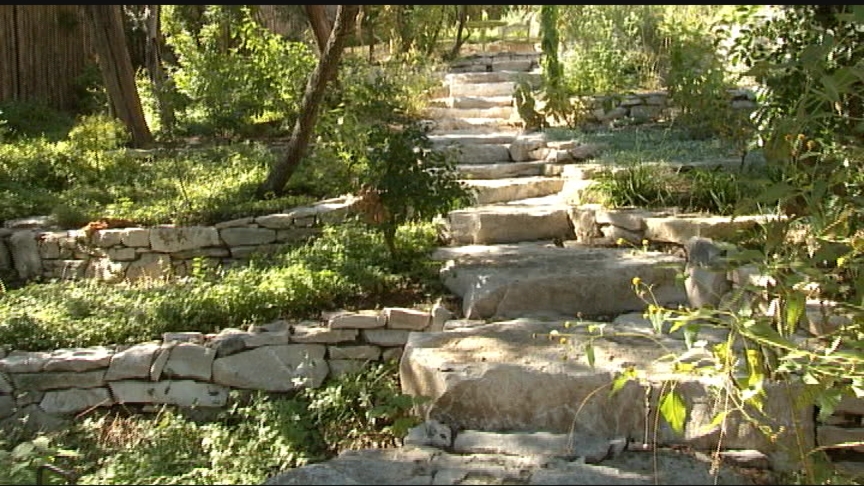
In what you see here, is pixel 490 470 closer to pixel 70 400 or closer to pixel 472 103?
pixel 70 400

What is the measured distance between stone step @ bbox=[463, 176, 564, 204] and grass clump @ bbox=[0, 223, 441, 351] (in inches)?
53.0

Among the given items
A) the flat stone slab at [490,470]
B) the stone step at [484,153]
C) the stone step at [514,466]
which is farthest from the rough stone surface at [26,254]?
the flat stone slab at [490,470]

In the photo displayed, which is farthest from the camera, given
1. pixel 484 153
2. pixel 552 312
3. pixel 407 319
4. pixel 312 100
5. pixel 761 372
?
pixel 484 153

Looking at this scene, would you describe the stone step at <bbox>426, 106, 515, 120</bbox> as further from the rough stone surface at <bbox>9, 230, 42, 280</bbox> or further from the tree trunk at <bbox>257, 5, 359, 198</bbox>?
the rough stone surface at <bbox>9, 230, 42, 280</bbox>

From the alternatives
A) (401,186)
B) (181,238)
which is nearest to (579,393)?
(401,186)

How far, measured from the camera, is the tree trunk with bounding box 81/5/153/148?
822cm

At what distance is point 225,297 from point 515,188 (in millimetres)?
2810

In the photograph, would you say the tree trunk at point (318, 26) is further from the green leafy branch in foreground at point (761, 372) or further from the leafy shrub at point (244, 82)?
the green leafy branch in foreground at point (761, 372)

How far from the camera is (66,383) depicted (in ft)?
14.4

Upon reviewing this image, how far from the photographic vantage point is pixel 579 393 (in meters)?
3.52

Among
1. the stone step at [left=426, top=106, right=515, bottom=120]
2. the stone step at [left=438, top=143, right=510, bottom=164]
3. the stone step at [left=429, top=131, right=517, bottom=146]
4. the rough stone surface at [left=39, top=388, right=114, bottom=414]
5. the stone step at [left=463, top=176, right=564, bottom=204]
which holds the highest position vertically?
the stone step at [left=426, top=106, right=515, bottom=120]

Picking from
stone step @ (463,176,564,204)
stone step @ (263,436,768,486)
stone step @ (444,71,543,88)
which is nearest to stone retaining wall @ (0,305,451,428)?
stone step @ (263,436,768,486)

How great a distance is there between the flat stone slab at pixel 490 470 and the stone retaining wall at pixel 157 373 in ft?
4.49

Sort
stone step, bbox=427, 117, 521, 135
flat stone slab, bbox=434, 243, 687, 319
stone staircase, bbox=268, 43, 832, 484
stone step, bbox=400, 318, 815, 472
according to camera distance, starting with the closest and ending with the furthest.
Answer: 1. stone staircase, bbox=268, 43, 832, 484
2. stone step, bbox=400, 318, 815, 472
3. flat stone slab, bbox=434, 243, 687, 319
4. stone step, bbox=427, 117, 521, 135
